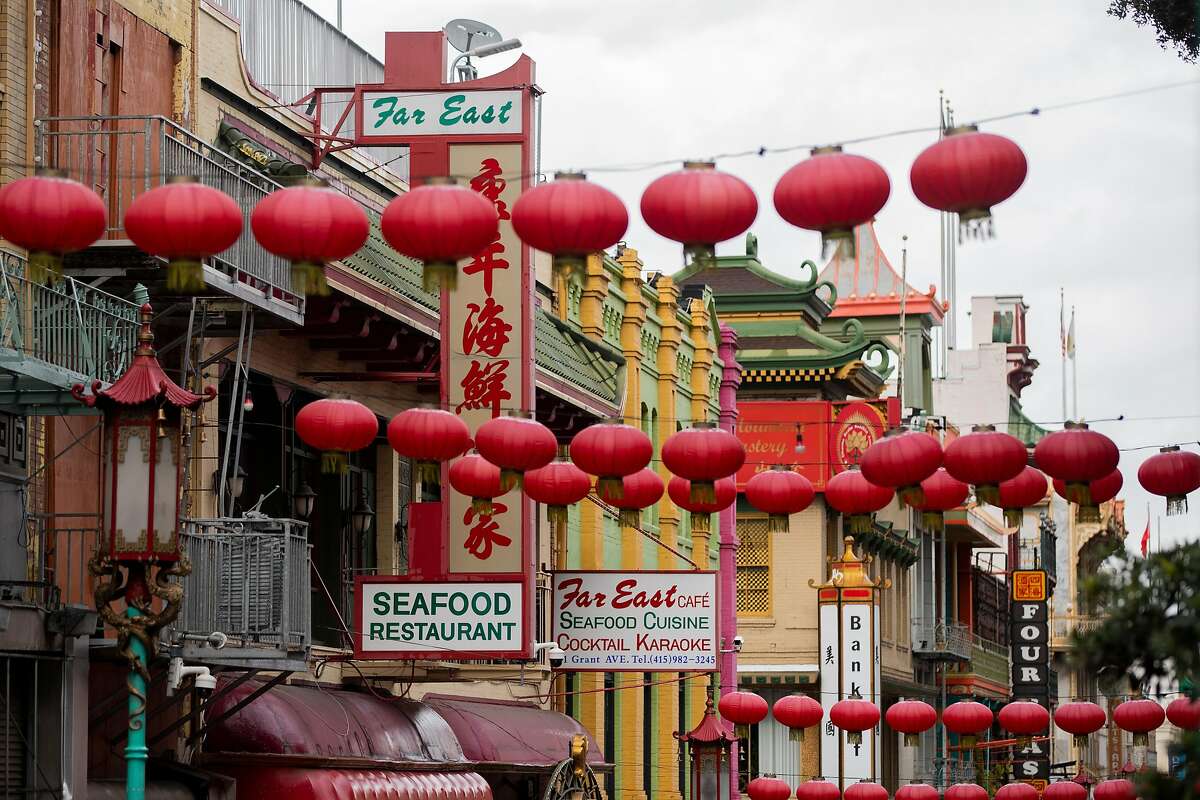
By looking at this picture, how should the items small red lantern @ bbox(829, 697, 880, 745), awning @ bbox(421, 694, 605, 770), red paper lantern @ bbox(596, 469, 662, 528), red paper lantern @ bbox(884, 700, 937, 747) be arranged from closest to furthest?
red paper lantern @ bbox(596, 469, 662, 528)
awning @ bbox(421, 694, 605, 770)
small red lantern @ bbox(829, 697, 880, 745)
red paper lantern @ bbox(884, 700, 937, 747)

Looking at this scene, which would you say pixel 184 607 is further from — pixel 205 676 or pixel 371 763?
pixel 371 763

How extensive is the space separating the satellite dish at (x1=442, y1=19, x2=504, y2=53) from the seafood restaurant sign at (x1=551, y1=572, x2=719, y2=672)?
6.97m

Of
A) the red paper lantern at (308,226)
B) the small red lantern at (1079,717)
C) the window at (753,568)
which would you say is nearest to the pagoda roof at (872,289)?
the window at (753,568)

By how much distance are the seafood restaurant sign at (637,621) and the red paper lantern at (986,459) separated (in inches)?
389

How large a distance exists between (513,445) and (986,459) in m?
4.23

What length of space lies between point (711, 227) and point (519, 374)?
11006 mm

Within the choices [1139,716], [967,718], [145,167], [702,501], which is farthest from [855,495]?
[967,718]

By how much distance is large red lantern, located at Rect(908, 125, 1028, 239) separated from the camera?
16094mm

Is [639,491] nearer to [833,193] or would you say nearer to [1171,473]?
[1171,473]

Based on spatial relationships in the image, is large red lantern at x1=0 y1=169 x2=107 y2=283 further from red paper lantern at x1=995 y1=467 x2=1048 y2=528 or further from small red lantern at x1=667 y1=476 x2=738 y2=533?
red paper lantern at x1=995 y1=467 x2=1048 y2=528

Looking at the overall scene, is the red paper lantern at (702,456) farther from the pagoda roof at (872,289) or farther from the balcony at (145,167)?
the pagoda roof at (872,289)

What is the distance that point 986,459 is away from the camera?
68.0 feet

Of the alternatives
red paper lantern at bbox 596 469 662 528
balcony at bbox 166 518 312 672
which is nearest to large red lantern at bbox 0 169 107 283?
balcony at bbox 166 518 312 672

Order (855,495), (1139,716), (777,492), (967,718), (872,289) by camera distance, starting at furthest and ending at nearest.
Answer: (872,289), (967,718), (1139,716), (777,492), (855,495)
